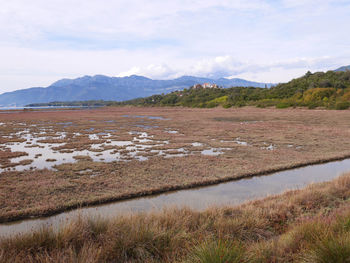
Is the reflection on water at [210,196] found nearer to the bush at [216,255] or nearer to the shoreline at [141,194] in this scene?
the shoreline at [141,194]

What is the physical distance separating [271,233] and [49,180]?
10.6m

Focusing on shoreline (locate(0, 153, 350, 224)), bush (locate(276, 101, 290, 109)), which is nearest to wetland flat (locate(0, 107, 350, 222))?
shoreline (locate(0, 153, 350, 224))

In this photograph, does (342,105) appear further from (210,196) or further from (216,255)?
(216,255)

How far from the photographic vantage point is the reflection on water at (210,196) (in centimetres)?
767

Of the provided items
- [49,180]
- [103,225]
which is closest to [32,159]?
[49,180]

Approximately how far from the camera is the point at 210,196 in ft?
32.6

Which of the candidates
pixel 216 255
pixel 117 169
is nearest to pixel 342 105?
pixel 117 169

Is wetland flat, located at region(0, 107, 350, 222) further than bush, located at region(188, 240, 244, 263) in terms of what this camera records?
Yes

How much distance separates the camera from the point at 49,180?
1146cm

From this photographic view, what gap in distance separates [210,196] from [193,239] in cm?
551

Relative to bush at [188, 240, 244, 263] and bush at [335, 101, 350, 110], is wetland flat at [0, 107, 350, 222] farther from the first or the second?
bush at [335, 101, 350, 110]

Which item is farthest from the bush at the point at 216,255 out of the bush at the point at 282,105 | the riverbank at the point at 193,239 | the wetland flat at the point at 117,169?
the bush at the point at 282,105

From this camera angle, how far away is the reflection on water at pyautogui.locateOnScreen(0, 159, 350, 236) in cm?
767

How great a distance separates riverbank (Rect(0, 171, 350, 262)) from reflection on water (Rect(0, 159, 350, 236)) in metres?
1.31
